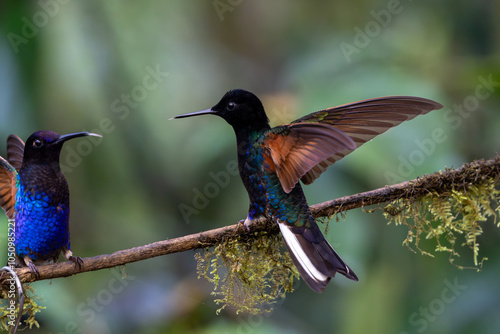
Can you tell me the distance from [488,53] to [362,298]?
2227 mm

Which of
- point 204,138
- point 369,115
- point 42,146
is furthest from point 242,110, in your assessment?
point 204,138

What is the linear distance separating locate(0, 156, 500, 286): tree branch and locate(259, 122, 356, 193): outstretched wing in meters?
0.24

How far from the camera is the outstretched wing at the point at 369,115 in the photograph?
2.27 m

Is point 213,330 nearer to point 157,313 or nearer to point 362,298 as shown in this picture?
point 157,313

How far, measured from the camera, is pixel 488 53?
4762mm

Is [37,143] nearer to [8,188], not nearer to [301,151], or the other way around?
[8,188]

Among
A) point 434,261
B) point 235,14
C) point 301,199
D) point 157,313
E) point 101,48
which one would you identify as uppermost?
point 235,14

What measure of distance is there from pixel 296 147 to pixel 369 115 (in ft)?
1.07

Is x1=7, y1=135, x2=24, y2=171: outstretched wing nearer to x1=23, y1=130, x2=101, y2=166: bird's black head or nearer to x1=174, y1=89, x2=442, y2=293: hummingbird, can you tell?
x1=23, y1=130, x2=101, y2=166: bird's black head

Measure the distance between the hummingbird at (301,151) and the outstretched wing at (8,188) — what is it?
953 mm

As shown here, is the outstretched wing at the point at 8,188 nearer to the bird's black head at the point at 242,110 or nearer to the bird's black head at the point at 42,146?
the bird's black head at the point at 42,146

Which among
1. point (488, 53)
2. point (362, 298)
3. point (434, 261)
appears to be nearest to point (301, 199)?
point (362, 298)

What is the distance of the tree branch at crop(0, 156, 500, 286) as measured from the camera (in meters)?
2.33

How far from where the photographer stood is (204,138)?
13.6 ft
